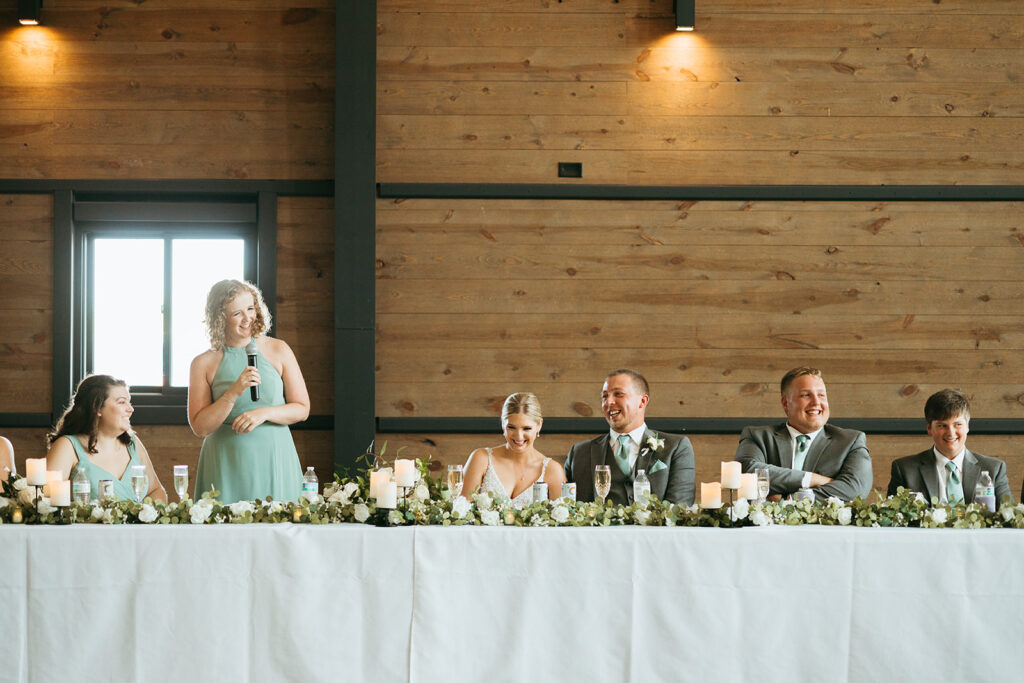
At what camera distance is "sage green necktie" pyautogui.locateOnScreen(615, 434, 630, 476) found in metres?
3.34

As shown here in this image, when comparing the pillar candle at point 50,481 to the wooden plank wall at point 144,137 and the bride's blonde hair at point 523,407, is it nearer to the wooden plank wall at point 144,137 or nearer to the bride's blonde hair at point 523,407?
the bride's blonde hair at point 523,407

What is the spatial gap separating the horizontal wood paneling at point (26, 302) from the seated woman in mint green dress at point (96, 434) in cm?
164

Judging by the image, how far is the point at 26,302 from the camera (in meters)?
4.83

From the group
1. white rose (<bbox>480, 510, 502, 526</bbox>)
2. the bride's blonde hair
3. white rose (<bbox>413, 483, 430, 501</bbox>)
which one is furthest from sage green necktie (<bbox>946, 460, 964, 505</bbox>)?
white rose (<bbox>413, 483, 430, 501</bbox>)

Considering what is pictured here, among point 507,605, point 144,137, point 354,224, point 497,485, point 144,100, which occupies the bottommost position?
point 507,605

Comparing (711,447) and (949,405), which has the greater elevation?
(949,405)

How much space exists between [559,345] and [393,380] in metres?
0.92

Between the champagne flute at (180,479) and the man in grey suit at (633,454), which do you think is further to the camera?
the man in grey suit at (633,454)

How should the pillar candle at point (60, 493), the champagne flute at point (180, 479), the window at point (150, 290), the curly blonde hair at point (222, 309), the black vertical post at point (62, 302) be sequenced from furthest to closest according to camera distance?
the window at point (150, 290) → the black vertical post at point (62, 302) → the curly blonde hair at point (222, 309) → the champagne flute at point (180, 479) → the pillar candle at point (60, 493)

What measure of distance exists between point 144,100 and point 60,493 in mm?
3002

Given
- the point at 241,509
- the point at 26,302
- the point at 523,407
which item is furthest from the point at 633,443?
the point at 26,302

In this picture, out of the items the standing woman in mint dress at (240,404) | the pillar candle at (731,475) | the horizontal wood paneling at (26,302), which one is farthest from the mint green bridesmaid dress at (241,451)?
the pillar candle at (731,475)

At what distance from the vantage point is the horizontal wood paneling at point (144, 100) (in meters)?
4.83

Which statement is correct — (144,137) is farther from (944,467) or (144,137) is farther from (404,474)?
(944,467)
